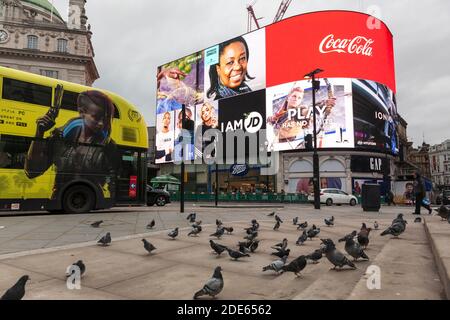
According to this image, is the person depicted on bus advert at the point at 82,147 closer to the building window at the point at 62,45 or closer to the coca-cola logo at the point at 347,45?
the coca-cola logo at the point at 347,45

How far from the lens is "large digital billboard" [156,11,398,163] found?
39.3 metres

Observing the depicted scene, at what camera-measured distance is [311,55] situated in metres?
40.9

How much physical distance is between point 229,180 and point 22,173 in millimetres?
36951

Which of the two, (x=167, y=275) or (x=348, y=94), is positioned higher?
(x=348, y=94)

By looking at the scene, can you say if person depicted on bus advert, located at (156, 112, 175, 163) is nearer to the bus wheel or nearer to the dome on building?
the dome on building

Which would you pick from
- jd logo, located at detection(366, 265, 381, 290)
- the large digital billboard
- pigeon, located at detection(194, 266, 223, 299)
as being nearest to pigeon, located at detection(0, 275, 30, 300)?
pigeon, located at detection(194, 266, 223, 299)

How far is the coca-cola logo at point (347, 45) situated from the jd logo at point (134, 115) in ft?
103

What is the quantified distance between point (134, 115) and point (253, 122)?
31.0 metres

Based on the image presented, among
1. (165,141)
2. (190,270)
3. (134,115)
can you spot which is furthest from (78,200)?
(165,141)

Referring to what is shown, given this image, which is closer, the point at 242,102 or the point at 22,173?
the point at 22,173

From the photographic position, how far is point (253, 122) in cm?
4488

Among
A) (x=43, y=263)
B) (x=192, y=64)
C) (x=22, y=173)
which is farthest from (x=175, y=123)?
(x=43, y=263)

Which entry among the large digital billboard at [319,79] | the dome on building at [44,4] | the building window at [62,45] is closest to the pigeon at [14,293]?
the large digital billboard at [319,79]
